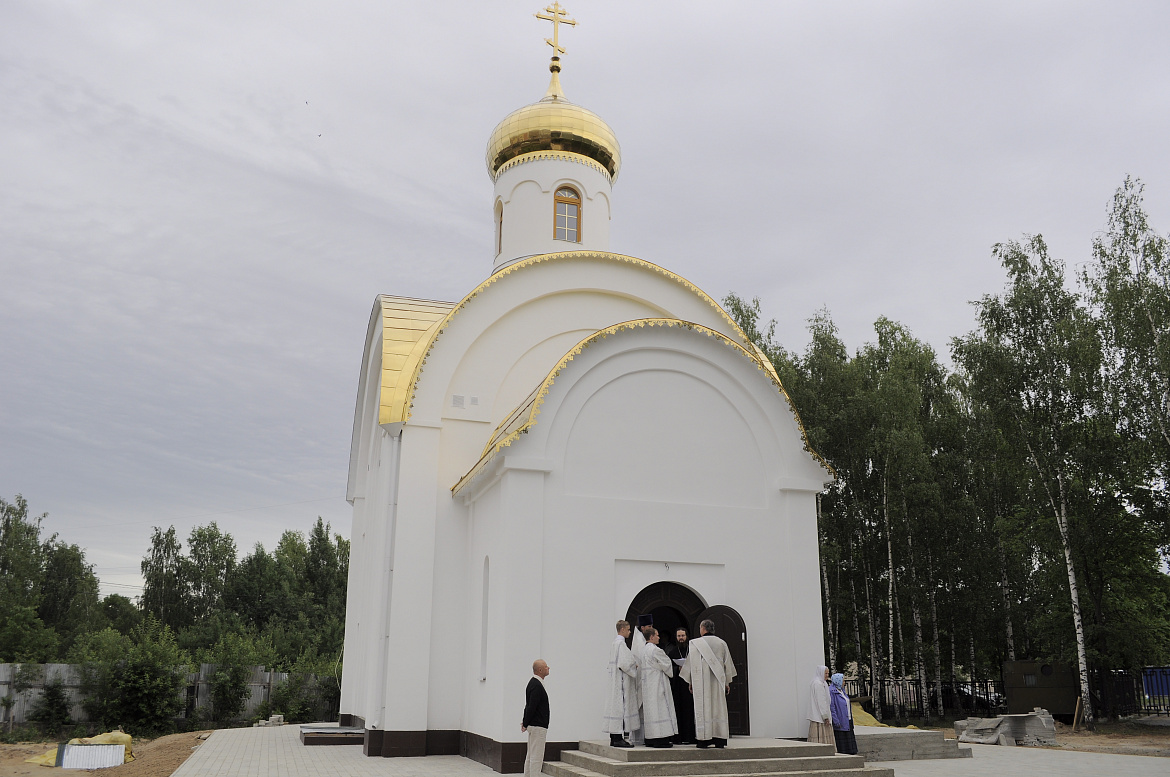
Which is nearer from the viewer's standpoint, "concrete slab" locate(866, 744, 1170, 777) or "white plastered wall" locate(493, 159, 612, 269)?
"concrete slab" locate(866, 744, 1170, 777)

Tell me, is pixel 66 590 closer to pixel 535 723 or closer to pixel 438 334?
pixel 438 334

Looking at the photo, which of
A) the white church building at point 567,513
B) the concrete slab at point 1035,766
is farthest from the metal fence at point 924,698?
the white church building at point 567,513

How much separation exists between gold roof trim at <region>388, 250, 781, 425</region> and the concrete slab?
4.17 metres

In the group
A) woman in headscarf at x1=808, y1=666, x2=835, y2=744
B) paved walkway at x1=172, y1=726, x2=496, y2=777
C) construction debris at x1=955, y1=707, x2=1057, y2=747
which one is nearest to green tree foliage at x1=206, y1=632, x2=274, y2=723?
paved walkway at x1=172, y1=726, x2=496, y2=777

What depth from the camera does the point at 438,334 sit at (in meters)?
11.8

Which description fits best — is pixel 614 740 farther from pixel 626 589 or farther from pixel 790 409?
pixel 790 409

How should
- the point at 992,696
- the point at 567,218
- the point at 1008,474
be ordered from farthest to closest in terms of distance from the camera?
the point at 992,696 < the point at 1008,474 < the point at 567,218

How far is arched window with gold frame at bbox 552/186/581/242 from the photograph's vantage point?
579 inches

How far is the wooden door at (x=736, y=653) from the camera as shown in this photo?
9648 mm

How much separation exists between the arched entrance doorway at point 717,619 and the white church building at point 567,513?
0.07 ft

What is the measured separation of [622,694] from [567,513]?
222 centimetres

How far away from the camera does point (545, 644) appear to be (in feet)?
30.5

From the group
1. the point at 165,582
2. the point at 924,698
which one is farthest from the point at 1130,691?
the point at 165,582

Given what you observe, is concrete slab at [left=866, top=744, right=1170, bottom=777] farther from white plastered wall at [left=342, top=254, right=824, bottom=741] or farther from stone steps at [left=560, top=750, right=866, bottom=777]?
white plastered wall at [left=342, top=254, right=824, bottom=741]
